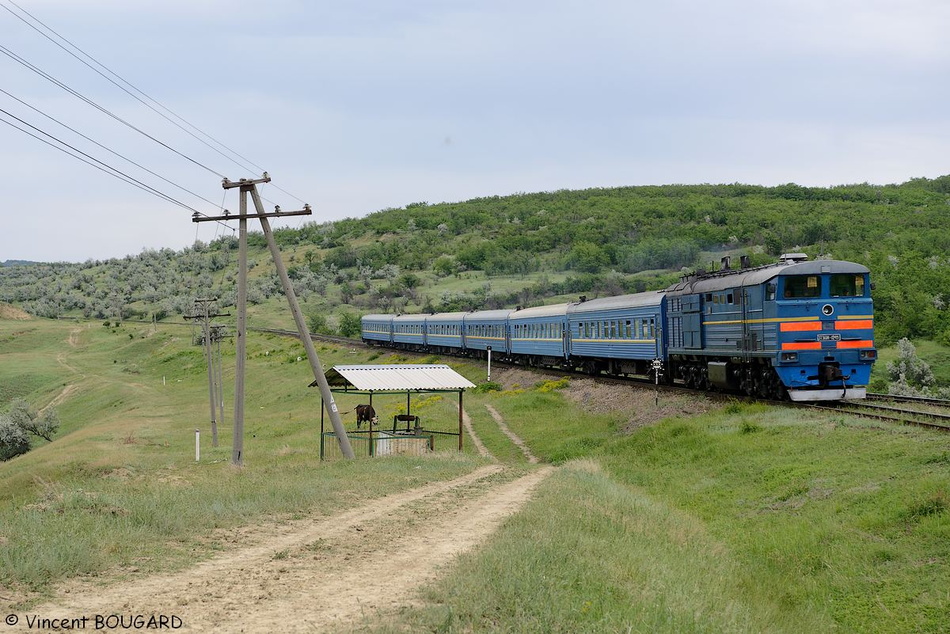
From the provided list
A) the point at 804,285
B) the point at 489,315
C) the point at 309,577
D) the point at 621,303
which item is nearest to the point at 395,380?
the point at 804,285

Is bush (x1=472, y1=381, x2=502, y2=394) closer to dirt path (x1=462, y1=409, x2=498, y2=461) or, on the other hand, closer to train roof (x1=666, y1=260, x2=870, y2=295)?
dirt path (x1=462, y1=409, x2=498, y2=461)

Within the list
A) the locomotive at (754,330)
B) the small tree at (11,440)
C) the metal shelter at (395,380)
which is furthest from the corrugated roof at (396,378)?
the small tree at (11,440)

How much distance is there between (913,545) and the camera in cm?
1377

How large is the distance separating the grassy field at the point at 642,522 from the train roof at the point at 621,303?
509 centimetres

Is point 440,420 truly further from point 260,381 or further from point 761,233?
point 761,233

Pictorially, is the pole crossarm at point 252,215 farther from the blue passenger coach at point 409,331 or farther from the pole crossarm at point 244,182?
the blue passenger coach at point 409,331

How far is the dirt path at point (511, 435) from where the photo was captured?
3262cm

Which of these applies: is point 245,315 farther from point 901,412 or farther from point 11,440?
point 11,440

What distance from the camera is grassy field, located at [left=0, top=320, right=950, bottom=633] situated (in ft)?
34.2

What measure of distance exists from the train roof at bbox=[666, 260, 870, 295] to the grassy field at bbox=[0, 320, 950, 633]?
380cm

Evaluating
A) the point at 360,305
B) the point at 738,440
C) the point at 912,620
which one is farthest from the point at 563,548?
the point at 360,305

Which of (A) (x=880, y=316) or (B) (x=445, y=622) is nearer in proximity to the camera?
(B) (x=445, y=622)

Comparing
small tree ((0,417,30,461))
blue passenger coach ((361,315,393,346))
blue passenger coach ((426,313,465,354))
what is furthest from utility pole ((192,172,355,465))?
blue passenger coach ((361,315,393,346))

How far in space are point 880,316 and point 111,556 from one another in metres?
69.9
